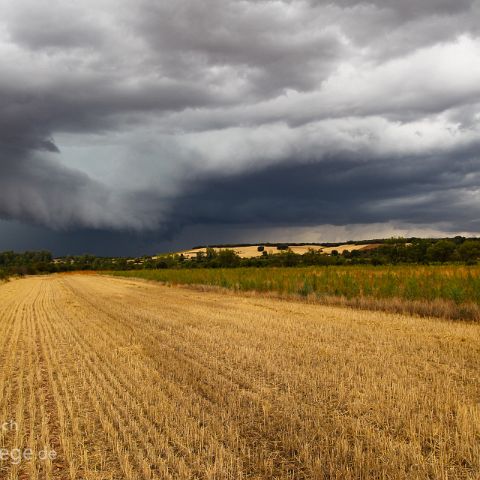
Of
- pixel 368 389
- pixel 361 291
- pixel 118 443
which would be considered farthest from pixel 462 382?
pixel 361 291

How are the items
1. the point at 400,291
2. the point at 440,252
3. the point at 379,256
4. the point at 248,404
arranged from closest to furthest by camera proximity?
the point at 248,404, the point at 400,291, the point at 440,252, the point at 379,256

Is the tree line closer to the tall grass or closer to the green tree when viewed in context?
the green tree

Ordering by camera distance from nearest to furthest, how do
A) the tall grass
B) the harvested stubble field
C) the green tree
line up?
the harvested stubble field, the tall grass, the green tree

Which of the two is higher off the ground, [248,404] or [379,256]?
[379,256]

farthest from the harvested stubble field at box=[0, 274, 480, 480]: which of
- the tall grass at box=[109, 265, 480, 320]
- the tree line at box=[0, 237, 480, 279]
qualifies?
Answer: the tree line at box=[0, 237, 480, 279]

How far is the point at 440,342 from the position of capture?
11.5m

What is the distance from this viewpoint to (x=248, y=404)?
23.1ft

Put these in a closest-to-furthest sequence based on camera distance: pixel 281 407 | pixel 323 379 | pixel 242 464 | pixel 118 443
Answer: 1. pixel 242 464
2. pixel 118 443
3. pixel 281 407
4. pixel 323 379

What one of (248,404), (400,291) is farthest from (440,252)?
(248,404)

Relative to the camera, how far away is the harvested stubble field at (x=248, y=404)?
5.14 meters

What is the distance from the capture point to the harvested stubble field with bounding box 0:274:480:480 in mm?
5137

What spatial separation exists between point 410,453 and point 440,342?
280 inches

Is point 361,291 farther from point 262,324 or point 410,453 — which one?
point 410,453

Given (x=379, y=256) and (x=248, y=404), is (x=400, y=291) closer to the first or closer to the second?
Answer: (x=248, y=404)
